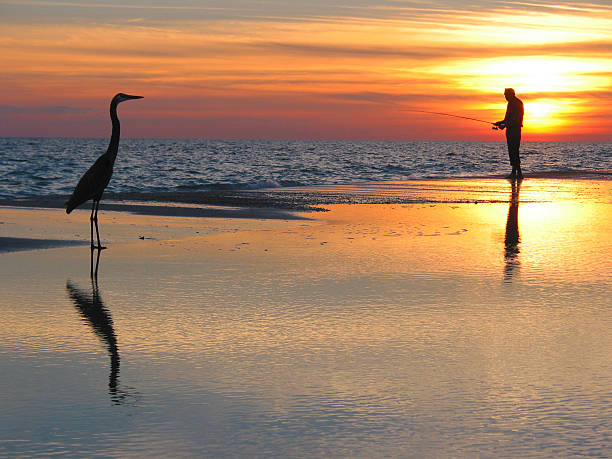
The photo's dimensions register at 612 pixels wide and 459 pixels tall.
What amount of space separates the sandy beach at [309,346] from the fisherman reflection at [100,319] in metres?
0.02

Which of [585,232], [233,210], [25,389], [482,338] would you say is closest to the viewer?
[25,389]

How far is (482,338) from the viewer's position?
5.45 metres

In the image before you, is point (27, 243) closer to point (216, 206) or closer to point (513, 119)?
point (216, 206)

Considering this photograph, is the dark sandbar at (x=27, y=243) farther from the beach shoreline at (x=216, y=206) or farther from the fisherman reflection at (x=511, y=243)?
the fisherman reflection at (x=511, y=243)

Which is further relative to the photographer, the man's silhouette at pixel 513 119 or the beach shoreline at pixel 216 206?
the man's silhouette at pixel 513 119

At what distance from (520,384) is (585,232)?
7621 mm

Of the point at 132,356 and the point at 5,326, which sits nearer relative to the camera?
the point at 132,356

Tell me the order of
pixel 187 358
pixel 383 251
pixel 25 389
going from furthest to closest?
pixel 383 251, pixel 187 358, pixel 25 389

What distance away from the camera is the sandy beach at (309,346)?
12.1ft

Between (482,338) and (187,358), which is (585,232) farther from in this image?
(187,358)

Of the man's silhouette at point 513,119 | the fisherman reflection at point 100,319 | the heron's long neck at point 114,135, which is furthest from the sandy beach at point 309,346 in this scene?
the man's silhouette at point 513,119

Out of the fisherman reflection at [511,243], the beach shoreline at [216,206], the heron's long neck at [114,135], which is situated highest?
the heron's long neck at [114,135]

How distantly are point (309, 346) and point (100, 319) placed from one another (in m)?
1.61

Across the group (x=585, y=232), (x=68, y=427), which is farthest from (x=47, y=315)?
(x=585, y=232)
